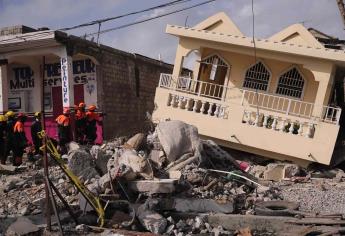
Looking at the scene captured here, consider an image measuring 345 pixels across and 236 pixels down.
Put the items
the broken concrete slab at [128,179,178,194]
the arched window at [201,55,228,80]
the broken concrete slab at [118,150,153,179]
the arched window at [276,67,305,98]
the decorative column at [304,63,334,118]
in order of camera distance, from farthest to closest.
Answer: the arched window at [201,55,228,80], the arched window at [276,67,305,98], the decorative column at [304,63,334,118], the broken concrete slab at [118,150,153,179], the broken concrete slab at [128,179,178,194]

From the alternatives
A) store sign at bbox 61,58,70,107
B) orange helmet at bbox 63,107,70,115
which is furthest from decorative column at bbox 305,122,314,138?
store sign at bbox 61,58,70,107

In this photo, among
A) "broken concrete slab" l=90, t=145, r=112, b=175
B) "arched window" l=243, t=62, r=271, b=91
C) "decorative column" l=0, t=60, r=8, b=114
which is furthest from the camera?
"decorative column" l=0, t=60, r=8, b=114

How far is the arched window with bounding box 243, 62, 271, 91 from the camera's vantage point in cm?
1538

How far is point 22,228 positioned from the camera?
685 cm

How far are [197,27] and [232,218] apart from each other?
8535mm

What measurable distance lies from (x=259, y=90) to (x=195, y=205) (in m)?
8.08

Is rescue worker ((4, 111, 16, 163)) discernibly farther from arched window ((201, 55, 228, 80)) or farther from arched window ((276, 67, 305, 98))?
arched window ((276, 67, 305, 98))

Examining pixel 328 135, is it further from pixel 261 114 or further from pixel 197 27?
pixel 197 27

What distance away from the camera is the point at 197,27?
587 inches

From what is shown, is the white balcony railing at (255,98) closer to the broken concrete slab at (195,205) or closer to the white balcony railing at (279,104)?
the white balcony railing at (279,104)

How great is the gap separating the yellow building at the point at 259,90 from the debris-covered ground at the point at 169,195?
1558 mm

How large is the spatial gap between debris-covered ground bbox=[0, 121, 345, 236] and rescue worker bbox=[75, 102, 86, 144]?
3.85 ft

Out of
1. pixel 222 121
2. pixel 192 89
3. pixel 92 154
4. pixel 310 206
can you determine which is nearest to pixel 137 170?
pixel 92 154

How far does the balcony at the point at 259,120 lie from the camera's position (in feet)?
42.3
